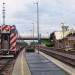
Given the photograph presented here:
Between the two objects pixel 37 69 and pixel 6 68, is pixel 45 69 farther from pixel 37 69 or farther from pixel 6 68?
pixel 6 68

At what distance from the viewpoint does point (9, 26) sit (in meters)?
36.9

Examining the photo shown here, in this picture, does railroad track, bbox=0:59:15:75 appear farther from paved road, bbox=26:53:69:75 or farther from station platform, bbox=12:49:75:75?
paved road, bbox=26:53:69:75

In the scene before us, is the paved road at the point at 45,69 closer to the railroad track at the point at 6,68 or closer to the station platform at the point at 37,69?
the station platform at the point at 37,69

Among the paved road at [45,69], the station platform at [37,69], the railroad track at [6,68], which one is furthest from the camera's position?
the railroad track at [6,68]

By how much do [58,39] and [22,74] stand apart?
5299 inches

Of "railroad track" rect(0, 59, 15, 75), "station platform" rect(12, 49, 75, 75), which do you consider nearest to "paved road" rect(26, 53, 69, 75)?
"station platform" rect(12, 49, 75, 75)

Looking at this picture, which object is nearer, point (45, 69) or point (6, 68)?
point (45, 69)

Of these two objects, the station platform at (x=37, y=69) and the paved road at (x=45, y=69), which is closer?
the paved road at (x=45, y=69)

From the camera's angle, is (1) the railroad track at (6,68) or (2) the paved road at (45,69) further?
(1) the railroad track at (6,68)

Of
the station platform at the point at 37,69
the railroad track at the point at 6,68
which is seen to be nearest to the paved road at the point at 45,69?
the station platform at the point at 37,69

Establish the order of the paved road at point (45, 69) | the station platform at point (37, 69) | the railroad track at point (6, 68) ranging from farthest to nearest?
the railroad track at point (6, 68) → the station platform at point (37, 69) → the paved road at point (45, 69)

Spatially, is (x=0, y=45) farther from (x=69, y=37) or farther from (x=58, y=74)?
(x=69, y=37)

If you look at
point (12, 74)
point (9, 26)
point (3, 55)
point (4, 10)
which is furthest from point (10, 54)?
point (4, 10)

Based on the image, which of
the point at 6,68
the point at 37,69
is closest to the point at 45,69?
the point at 37,69
